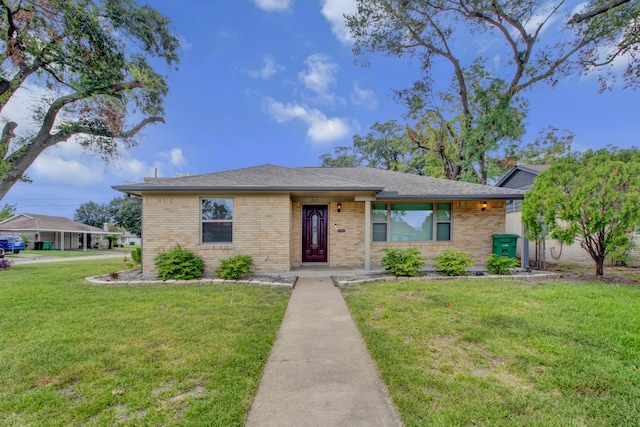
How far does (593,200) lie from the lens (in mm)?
6656

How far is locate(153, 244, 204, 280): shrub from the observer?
7227mm

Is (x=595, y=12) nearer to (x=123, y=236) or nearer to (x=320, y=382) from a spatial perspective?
(x=320, y=382)

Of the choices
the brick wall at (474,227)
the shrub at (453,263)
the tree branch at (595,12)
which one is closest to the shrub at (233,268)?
the brick wall at (474,227)

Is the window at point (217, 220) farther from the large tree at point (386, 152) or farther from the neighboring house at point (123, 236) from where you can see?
the neighboring house at point (123, 236)

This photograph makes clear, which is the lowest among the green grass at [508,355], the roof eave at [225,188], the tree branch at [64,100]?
the green grass at [508,355]

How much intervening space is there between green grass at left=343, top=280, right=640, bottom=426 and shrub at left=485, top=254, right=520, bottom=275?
6.84 ft

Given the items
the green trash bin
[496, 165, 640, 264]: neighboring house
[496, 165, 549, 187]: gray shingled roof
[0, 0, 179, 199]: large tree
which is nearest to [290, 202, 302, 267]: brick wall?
the green trash bin

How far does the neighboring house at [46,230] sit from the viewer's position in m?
26.0

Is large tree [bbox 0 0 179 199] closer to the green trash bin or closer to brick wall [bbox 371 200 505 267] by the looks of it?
brick wall [bbox 371 200 505 267]

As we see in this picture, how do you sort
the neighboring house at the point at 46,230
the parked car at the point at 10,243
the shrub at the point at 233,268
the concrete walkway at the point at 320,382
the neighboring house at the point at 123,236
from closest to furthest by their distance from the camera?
the concrete walkway at the point at 320,382 < the shrub at the point at 233,268 < the parked car at the point at 10,243 < the neighboring house at the point at 46,230 < the neighboring house at the point at 123,236

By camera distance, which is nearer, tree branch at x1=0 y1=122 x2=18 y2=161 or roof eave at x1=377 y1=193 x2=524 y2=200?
roof eave at x1=377 y1=193 x2=524 y2=200

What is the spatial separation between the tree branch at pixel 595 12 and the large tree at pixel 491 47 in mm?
40

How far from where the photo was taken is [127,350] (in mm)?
3324

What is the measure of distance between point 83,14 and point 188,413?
10.5 meters
